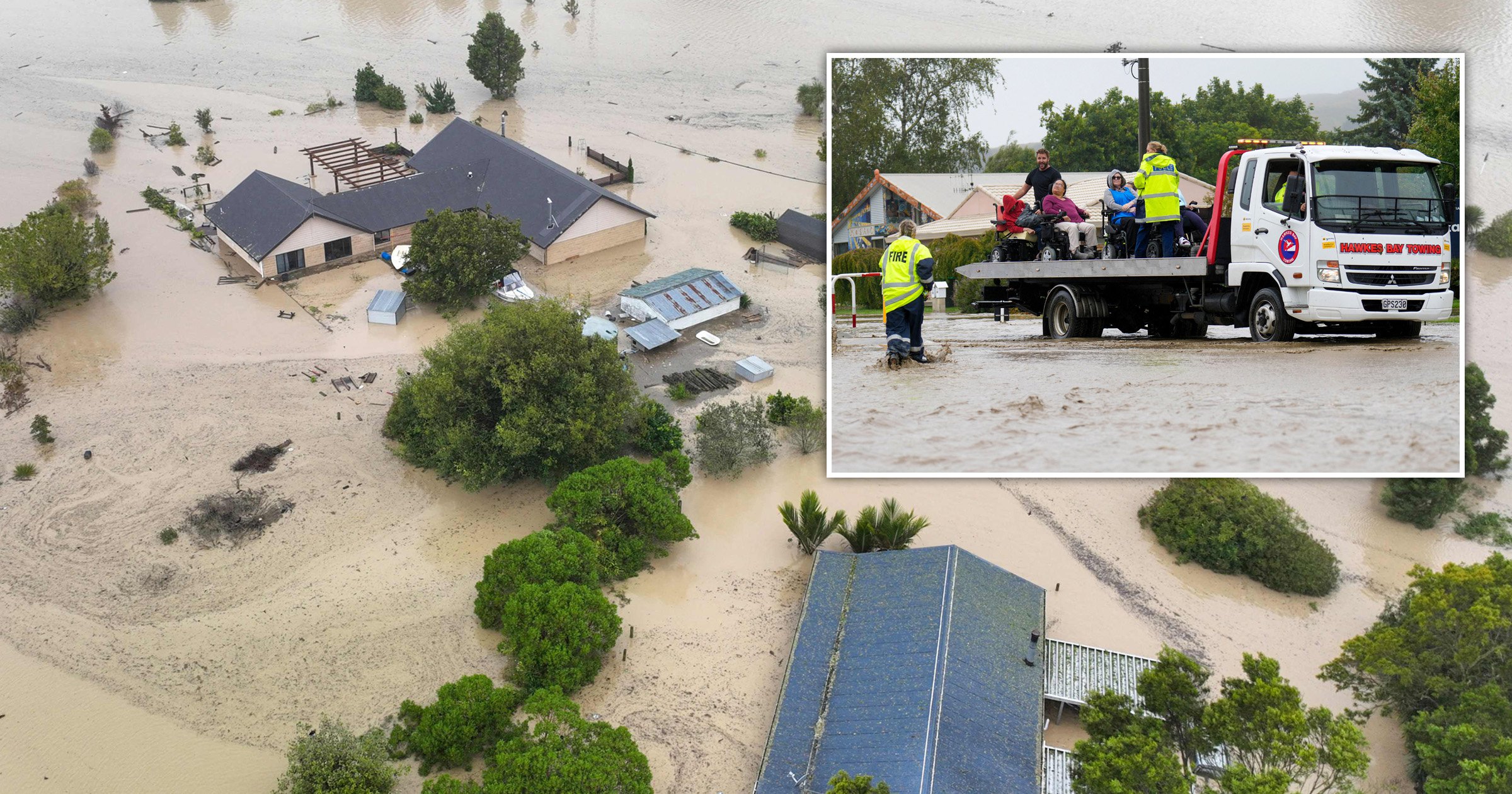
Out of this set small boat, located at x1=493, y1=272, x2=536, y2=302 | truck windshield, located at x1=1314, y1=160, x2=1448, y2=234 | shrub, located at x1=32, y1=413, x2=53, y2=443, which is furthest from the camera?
small boat, located at x1=493, y1=272, x2=536, y2=302

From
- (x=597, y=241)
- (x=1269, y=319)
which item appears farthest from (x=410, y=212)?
(x=1269, y=319)

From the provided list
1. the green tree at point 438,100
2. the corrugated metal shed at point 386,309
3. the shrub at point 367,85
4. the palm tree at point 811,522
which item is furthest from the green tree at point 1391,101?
the shrub at point 367,85

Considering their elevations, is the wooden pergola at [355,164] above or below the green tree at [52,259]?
above

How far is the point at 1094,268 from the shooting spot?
12.3 metres

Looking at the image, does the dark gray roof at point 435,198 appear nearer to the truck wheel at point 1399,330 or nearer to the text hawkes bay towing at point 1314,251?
the text hawkes bay towing at point 1314,251

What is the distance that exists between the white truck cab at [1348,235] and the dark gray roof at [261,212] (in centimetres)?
2635

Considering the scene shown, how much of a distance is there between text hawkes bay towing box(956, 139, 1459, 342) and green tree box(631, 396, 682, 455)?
12531 millimetres

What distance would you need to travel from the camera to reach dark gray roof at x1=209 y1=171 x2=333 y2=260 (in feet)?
103

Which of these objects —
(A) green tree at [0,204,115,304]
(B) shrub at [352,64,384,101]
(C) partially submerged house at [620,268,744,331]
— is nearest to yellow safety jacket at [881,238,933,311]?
(C) partially submerged house at [620,268,744,331]

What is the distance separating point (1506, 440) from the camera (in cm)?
2344

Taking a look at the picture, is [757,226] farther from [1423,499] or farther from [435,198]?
[1423,499]

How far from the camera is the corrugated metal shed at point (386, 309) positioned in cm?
2928

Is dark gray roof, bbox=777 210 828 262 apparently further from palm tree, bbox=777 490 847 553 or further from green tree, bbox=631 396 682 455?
palm tree, bbox=777 490 847 553

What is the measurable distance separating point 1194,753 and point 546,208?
23.3m
